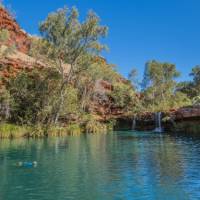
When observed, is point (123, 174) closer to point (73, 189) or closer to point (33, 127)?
point (73, 189)

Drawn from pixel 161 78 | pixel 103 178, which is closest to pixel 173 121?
pixel 161 78

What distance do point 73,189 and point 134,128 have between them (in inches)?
1969

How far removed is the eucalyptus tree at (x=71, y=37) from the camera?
150 ft

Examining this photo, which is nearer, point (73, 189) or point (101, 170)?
point (73, 189)

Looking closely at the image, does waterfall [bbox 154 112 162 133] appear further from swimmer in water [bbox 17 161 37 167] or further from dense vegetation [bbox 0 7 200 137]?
swimmer in water [bbox 17 161 37 167]

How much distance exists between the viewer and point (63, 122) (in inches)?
2138

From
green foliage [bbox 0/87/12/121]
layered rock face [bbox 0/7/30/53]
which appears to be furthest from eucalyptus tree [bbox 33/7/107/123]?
layered rock face [bbox 0/7/30/53]

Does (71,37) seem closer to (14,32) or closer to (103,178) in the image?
(103,178)

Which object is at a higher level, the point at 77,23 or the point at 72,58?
the point at 77,23

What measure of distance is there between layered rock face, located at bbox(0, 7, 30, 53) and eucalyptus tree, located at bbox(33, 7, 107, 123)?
41.4 metres

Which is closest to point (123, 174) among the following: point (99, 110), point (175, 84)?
point (99, 110)

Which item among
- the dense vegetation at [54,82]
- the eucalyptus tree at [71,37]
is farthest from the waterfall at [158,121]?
the eucalyptus tree at [71,37]

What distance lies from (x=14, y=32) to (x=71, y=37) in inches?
1866

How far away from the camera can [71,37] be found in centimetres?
4650
